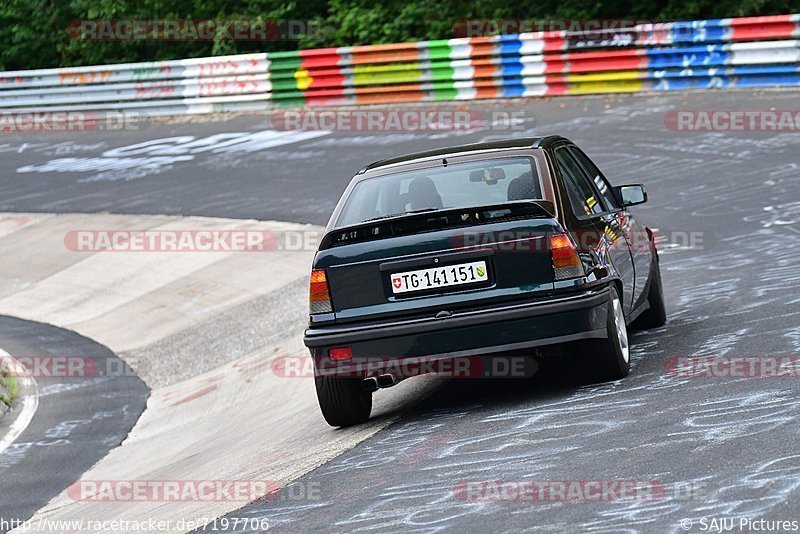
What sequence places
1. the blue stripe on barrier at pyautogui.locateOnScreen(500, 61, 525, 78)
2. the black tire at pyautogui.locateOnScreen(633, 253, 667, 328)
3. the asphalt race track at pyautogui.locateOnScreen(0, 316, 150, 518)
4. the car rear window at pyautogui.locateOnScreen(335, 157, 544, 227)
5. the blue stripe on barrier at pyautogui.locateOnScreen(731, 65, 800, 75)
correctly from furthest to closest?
1. the blue stripe on barrier at pyautogui.locateOnScreen(500, 61, 525, 78)
2. the blue stripe on barrier at pyautogui.locateOnScreen(731, 65, 800, 75)
3. the black tire at pyautogui.locateOnScreen(633, 253, 667, 328)
4. the asphalt race track at pyautogui.locateOnScreen(0, 316, 150, 518)
5. the car rear window at pyautogui.locateOnScreen(335, 157, 544, 227)

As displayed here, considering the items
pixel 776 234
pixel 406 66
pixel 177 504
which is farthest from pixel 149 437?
pixel 406 66

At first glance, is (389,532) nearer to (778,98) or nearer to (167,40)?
(778,98)

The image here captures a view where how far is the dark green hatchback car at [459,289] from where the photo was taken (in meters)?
7.21

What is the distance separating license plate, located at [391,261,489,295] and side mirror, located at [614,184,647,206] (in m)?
2.16

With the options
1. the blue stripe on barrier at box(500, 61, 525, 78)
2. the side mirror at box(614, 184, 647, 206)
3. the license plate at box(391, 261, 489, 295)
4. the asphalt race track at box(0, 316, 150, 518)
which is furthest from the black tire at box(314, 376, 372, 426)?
the blue stripe on barrier at box(500, 61, 525, 78)

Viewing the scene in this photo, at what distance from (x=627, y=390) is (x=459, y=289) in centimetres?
117

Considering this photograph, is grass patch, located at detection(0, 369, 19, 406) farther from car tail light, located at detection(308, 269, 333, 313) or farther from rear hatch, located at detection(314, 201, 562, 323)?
rear hatch, located at detection(314, 201, 562, 323)

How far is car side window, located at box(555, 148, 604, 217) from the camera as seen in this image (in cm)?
797

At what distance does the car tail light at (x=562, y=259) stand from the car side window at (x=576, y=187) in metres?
0.55

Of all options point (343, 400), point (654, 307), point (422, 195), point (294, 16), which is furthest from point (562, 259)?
point (294, 16)

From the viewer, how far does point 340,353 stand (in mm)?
7375

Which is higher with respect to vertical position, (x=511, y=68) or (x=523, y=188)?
(x=511, y=68)

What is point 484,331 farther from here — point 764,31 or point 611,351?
point 764,31

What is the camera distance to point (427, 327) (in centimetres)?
723
